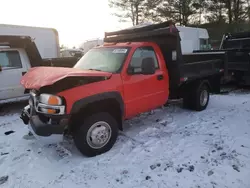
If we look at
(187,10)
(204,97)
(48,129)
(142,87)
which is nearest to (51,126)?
(48,129)

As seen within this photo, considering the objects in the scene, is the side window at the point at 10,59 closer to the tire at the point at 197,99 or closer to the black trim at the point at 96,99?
the black trim at the point at 96,99

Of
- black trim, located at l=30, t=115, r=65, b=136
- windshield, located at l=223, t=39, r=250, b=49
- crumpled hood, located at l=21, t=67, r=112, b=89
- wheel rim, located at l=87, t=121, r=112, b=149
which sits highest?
windshield, located at l=223, t=39, r=250, b=49

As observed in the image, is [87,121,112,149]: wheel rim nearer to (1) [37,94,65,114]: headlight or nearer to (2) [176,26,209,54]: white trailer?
(1) [37,94,65,114]: headlight

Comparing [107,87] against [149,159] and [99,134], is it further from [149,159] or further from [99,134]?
[149,159]

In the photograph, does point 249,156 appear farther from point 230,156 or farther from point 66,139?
point 66,139

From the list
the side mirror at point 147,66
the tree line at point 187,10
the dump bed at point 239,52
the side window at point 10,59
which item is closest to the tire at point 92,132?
the side mirror at point 147,66

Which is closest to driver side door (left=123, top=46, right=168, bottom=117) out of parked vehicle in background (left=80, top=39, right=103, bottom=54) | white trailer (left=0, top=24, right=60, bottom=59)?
white trailer (left=0, top=24, right=60, bottom=59)

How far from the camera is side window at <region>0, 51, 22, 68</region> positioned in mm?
6389

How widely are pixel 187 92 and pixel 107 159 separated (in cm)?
318

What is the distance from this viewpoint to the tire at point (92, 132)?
11.5ft

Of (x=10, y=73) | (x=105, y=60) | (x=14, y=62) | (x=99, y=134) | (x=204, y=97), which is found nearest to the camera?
(x=99, y=134)

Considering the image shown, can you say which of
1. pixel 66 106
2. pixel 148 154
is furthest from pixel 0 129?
pixel 148 154

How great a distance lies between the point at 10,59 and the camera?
6.52 m

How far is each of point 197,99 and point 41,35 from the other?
7773mm
